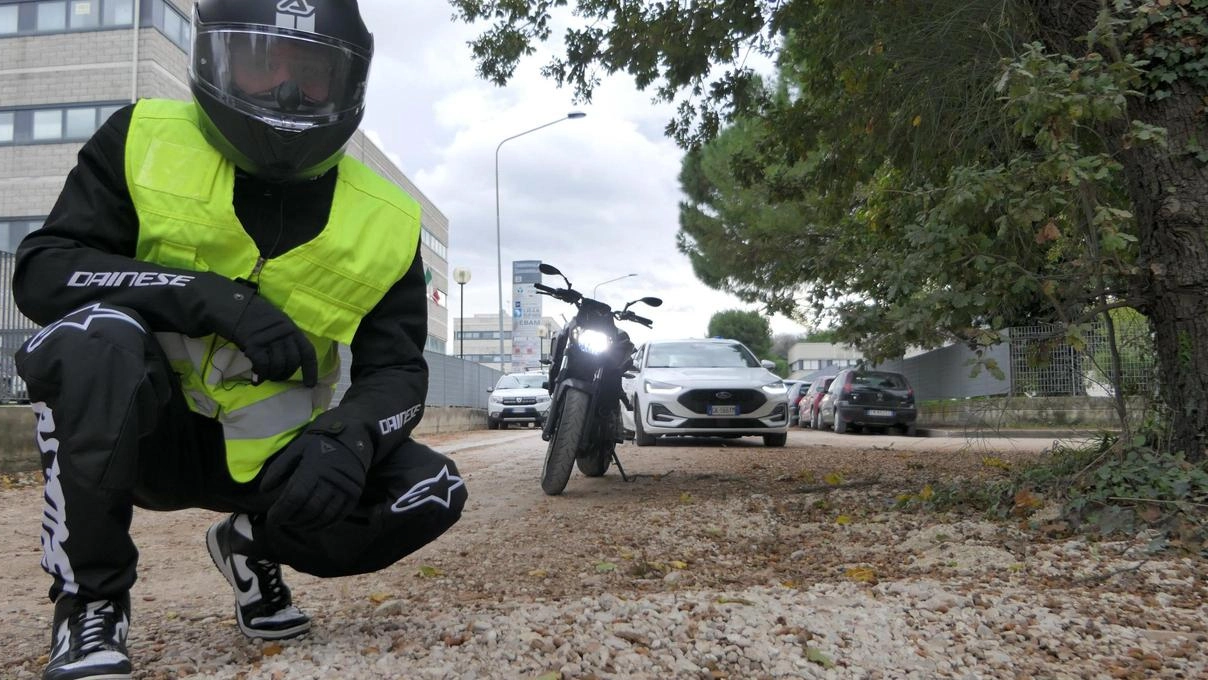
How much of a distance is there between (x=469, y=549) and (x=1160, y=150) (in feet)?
12.3

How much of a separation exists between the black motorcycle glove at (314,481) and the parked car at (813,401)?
21491mm

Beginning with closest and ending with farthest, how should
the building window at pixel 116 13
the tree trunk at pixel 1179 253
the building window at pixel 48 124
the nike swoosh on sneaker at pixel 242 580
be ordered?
the nike swoosh on sneaker at pixel 242 580
the tree trunk at pixel 1179 253
the building window at pixel 116 13
the building window at pixel 48 124

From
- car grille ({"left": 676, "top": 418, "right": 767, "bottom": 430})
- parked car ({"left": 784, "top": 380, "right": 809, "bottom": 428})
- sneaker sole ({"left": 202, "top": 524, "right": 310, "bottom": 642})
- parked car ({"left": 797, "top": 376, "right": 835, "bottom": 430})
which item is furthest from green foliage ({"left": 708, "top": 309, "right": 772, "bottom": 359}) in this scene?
sneaker sole ({"left": 202, "top": 524, "right": 310, "bottom": 642})

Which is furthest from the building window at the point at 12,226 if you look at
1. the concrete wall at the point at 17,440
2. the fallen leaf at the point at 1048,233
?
the fallen leaf at the point at 1048,233

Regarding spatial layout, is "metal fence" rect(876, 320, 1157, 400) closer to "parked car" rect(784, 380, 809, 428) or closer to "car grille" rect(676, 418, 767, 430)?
"car grille" rect(676, 418, 767, 430)

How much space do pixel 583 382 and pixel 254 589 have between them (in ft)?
14.3

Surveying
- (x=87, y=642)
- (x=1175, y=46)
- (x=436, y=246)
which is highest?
(x=436, y=246)

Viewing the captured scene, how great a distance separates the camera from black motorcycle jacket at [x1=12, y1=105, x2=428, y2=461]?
2.14 m

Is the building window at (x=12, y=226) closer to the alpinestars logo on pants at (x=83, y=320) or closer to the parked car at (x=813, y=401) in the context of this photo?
the parked car at (x=813, y=401)

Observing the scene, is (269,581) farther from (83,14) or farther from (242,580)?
(83,14)

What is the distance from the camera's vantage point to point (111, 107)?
87.1 ft

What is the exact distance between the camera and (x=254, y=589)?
2576mm

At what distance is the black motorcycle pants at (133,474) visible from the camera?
6.48 ft

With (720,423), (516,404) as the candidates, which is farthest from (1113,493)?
(516,404)
